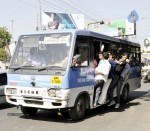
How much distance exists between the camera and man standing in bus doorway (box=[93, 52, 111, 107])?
1102 centimetres

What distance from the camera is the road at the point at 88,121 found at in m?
9.03

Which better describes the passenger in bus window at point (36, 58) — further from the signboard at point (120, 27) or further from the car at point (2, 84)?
the signboard at point (120, 27)

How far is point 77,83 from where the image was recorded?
9930 mm

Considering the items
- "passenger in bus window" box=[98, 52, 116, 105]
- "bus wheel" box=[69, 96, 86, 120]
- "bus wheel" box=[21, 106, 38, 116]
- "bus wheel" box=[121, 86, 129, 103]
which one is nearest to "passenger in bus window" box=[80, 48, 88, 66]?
"bus wheel" box=[69, 96, 86, 120]

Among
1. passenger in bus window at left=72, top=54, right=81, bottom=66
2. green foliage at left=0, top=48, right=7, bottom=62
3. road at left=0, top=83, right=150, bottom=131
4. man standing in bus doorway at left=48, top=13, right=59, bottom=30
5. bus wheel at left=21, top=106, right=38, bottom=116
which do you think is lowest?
road at left=0, top=83, right=150, bottom=131

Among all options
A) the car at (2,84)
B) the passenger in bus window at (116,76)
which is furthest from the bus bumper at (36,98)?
the passenger in bus window at (116,76)

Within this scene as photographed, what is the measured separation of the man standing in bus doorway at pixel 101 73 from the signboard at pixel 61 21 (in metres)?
41.4

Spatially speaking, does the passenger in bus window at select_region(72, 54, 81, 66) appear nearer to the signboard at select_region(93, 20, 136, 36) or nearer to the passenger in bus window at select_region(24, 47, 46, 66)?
the passenger in bus window at select_region(24, 47, 46, 66)

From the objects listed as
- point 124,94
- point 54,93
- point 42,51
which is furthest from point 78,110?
point 124,94

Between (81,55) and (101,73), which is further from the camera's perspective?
(101,73)

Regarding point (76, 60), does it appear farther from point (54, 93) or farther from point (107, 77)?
point (107, 77)

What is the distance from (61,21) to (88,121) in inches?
1779

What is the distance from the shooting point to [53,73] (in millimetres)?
9594

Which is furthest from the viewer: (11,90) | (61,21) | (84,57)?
(61,21)
